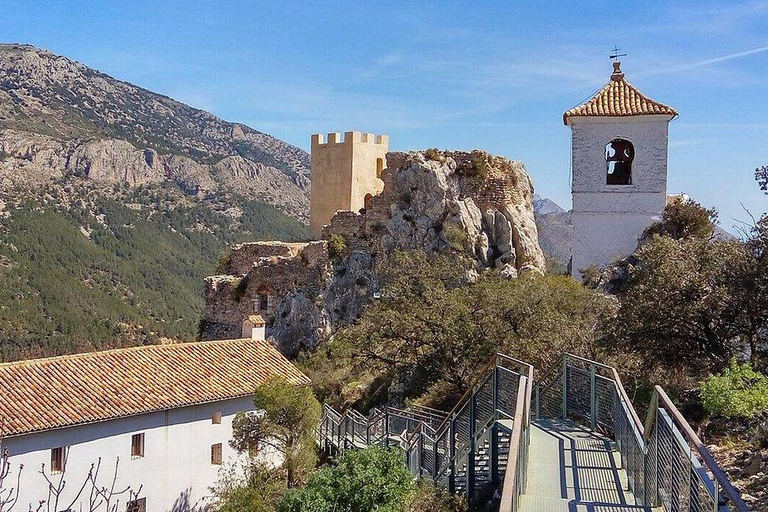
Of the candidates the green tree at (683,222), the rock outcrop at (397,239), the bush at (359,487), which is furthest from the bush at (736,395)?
the rock outcrop at (397,239)

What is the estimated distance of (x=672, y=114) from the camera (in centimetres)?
2139

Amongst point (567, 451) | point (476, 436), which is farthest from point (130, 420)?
point (567, 451)

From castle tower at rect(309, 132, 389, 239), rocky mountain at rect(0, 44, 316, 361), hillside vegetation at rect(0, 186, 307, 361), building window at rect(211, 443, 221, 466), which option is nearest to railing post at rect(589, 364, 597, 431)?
building window at rect(211, 443, 221, 466)

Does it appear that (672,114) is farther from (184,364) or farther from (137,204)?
(137,204)

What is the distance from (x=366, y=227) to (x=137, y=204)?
8323 cm

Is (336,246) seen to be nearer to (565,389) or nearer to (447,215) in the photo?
(447,215)

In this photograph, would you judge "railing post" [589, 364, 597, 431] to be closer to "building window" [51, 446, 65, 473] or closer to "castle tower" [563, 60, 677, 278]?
"castle tower" [563, 60, 677, 278]

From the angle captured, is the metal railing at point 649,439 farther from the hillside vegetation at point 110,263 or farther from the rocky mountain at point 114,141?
the rocky mountain at point 114,141

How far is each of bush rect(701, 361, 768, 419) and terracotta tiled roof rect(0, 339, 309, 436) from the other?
14230 millimetres

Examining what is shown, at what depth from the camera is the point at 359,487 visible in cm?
1260

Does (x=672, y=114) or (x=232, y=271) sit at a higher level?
(x=672, y=114)

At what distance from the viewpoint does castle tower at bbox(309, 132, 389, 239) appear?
1185 inches

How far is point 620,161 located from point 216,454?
47.6 ft

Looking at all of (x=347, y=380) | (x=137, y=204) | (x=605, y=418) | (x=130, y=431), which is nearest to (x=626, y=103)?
(x=347, y=380)
